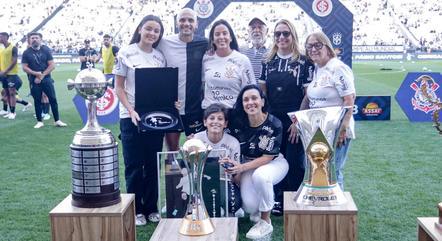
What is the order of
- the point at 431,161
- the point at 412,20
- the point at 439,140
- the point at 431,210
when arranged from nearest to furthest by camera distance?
the point at 431,210 → the point at 431,161 → the point at 439,140 → the point at 412,20

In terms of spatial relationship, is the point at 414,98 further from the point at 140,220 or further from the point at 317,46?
the point at 140,220

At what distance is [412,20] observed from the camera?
35.8 metres

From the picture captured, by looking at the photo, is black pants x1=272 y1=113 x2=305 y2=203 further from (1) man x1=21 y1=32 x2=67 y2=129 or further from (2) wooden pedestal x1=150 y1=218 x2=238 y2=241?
(1) man x1=21 y1=32 x2=67 y2=129

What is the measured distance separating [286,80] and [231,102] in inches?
14.8

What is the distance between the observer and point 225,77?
361 centimetres

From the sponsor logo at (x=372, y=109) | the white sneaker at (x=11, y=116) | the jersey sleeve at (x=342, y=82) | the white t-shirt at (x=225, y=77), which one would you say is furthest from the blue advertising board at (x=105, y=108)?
the jersey sleeve at (x=342, y=82)

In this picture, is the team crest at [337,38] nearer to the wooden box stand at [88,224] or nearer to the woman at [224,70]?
the woman at [224,70]

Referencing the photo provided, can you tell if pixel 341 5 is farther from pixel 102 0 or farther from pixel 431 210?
pixel 102 0

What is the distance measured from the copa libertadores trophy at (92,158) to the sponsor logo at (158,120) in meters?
0.76

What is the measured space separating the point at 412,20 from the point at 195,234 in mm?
35871

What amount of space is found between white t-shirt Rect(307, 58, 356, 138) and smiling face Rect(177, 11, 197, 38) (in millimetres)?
828

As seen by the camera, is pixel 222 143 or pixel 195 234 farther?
pixel 222 143

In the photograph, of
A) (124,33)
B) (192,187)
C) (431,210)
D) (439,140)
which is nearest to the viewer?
(192,187)

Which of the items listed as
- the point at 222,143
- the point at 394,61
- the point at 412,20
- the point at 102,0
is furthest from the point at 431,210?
the point at 102,0
